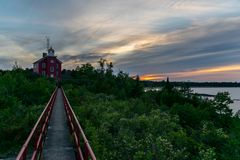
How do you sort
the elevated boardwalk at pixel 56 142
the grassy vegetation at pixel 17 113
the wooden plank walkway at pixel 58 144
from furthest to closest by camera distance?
the grassy vegetation at pixel 17 113, the wooden plank walkway at pixel 58 144, the elevated boardwalk at pixel 56 142

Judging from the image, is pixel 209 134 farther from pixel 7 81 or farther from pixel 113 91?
pixel 113 91

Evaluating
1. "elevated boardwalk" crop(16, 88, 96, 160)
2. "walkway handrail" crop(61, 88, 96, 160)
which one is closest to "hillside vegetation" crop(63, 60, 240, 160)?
"elevated boardwalk" crop(16, 88, 96, 160)

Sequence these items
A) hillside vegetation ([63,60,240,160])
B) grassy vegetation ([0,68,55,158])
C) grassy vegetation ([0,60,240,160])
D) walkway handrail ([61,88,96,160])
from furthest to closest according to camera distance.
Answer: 1. hillside vegetation ([63,60,240,160])
2. grassy vegetation ([0,60,240,160])
3. grassy vegetation ([0,68,55,158])
4. walkway handrail ([61,88,96,160])

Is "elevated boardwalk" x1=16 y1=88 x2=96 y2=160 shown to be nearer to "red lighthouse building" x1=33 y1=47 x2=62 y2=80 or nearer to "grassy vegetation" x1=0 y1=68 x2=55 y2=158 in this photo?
"grassy vegetation" x1=0 y1=68 x2=55 y2=158

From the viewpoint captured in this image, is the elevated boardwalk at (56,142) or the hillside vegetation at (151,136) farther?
the hillside vegetation at (151,136)

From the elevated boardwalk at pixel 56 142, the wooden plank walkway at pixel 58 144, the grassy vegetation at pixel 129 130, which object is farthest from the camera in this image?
the grassy vegetation at pixel 129 130

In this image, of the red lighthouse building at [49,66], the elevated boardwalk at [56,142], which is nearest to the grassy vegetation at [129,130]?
the elevated boardwalk at [56,142]

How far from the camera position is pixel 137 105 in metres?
37.8

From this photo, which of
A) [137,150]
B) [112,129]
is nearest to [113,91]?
[112,129]

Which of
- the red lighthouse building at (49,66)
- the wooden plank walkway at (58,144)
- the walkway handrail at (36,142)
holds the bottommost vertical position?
the wooden plank walkway at (58,144)

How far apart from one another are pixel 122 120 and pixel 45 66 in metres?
77.4

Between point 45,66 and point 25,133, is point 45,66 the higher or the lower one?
the higher one

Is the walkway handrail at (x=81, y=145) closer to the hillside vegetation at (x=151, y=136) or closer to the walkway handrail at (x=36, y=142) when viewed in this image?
the walkway handrail at (x=36, y=142)

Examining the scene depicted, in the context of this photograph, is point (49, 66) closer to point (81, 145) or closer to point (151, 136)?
point (151, 136)
